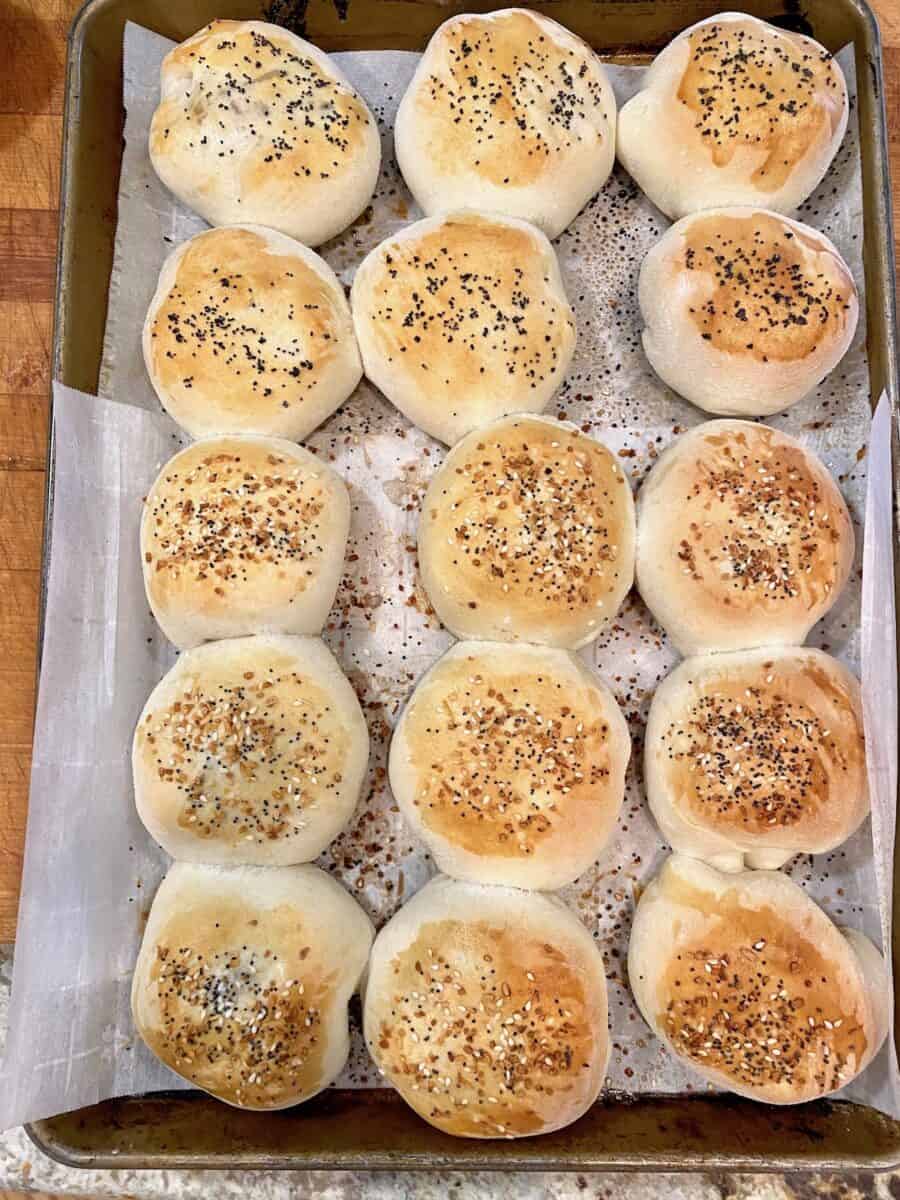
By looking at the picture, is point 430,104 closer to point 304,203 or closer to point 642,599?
point 304,203

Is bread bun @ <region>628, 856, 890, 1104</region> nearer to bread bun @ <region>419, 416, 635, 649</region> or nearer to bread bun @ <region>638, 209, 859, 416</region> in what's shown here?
bread bun @ <region>419, 416, 635, 649</region>

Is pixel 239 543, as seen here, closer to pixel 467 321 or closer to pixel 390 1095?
pixel 467 321

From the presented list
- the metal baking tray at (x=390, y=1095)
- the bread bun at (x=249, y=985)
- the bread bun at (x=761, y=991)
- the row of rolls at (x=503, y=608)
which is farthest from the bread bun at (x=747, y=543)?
the bread bun at (x=249, y=985)

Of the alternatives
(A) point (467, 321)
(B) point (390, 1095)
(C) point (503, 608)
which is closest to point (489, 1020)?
(B) point (390, 1095)

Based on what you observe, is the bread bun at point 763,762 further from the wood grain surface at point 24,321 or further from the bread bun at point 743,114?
the wood grain surface at point 24,321

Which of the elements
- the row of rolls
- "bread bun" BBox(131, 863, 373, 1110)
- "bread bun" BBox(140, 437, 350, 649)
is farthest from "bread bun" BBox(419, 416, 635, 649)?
"bread bun" BBox(131, 863, 373, 1110)

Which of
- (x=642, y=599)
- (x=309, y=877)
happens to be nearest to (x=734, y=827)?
(x=642, y=599)
